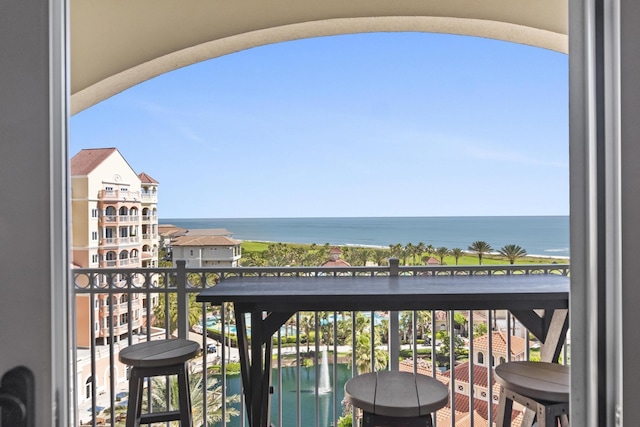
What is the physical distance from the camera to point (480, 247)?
72.6ft

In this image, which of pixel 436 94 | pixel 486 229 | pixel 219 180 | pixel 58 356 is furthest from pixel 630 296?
pixel 436 94

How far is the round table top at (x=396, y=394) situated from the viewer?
1.56 metres

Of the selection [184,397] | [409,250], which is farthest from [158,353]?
[409,250]

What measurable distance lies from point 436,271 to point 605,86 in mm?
2294

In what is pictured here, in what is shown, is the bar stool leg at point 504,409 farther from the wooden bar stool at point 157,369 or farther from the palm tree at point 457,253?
the palm tree at point 457,253

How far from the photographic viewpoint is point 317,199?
91.7ft

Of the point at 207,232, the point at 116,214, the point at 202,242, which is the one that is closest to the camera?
the point at 116,214

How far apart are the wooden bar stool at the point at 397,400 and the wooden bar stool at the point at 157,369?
35.9 inches

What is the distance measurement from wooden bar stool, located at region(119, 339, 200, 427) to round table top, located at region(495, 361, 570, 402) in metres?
1.50

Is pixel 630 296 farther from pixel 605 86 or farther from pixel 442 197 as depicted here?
pixel 442 197

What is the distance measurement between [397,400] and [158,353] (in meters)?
1.23

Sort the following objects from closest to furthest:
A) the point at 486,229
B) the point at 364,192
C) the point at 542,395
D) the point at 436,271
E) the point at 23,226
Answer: the point at 23,226
the point at 542,395
the point at 436,271
the point at 486,229
the point at 364,192

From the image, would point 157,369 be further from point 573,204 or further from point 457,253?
point 457,253

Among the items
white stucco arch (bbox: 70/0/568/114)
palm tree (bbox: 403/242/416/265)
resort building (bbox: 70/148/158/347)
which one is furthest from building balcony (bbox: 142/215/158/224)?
white stucco arch (bbox: 70/0/568/114)
